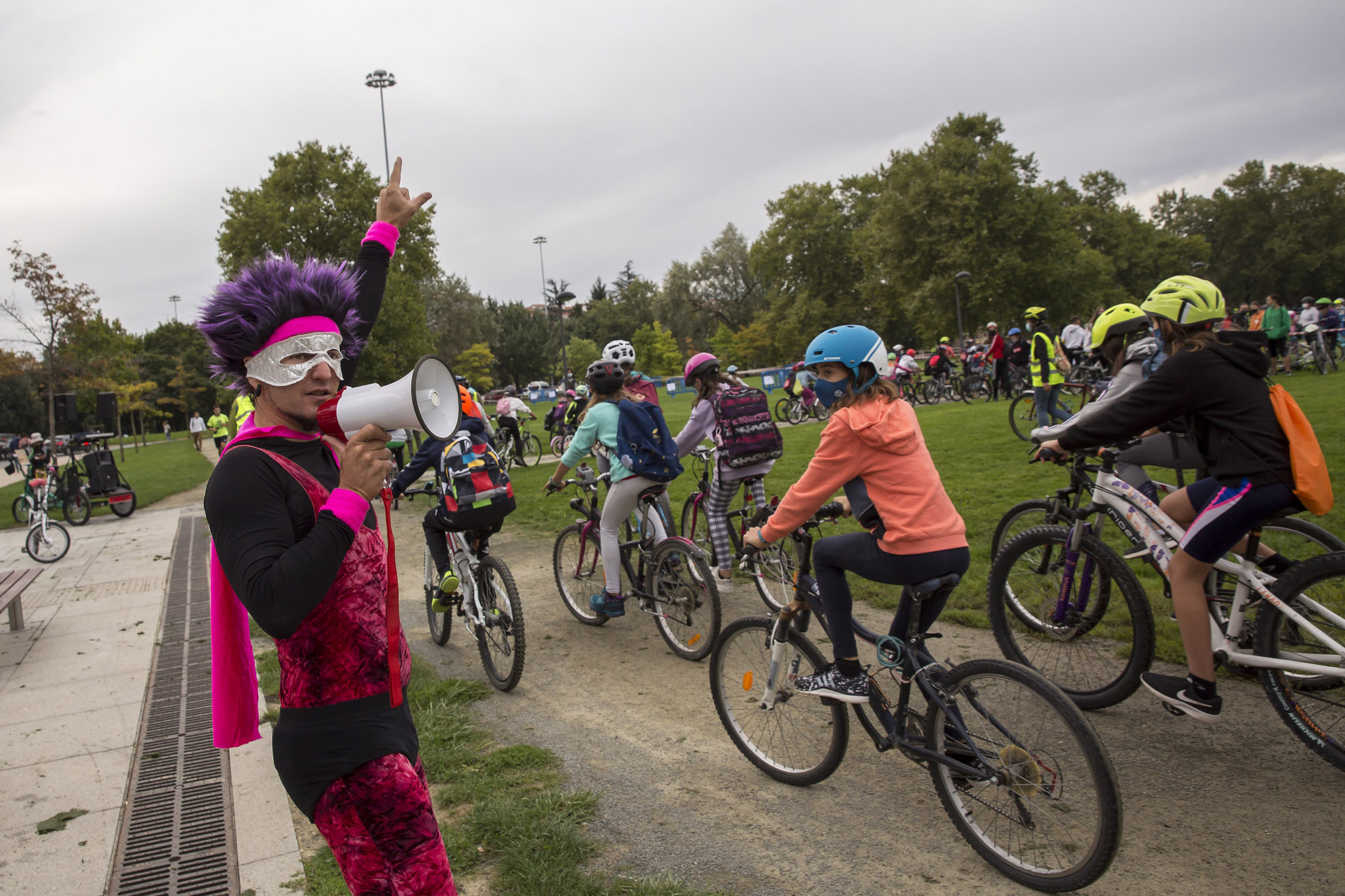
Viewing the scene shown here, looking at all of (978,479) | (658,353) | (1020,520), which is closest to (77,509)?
(978,479)

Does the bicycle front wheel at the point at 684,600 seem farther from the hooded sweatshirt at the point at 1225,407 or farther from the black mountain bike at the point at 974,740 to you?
the hooded sweatshirt at the point at 1225,407

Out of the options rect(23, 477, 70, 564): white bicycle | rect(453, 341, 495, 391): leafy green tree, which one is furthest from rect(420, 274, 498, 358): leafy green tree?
rect(23, 477, 70, 564): white bicycle

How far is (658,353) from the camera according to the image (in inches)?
2650

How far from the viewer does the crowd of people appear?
1.81 meters

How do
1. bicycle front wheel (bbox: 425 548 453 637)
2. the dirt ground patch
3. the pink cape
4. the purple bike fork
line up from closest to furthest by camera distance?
1. the pink cape
2. the dirt ground patch
3. the purple bike fork
4. bicycle front wheel (bbox: 425 548 453 637)

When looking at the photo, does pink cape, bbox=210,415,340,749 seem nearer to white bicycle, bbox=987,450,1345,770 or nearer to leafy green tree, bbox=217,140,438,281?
white bicycle, bbox=987,450,1345,770

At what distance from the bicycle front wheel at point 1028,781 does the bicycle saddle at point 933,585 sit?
1.02 feet

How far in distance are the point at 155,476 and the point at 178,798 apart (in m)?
23.1

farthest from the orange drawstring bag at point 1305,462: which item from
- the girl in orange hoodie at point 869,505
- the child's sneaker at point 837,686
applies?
the child's sneaker at point 837,686

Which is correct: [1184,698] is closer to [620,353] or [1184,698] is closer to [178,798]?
[620,353]

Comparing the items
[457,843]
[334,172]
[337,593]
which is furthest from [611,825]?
[334,172]

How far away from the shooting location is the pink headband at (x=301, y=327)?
1999 millimetres

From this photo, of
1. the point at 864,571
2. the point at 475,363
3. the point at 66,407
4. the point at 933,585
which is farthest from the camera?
the point at 475,363

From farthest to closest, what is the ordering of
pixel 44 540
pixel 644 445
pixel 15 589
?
1. pixel 44 540
2. pixel 15 589
3. pixel 644 445
